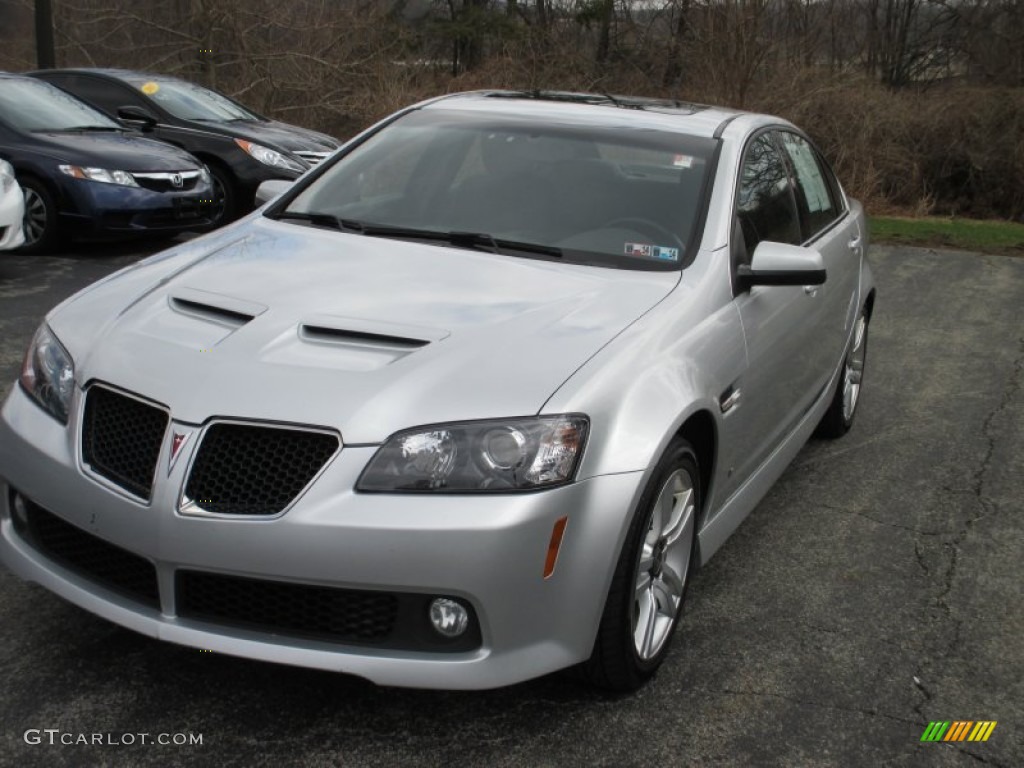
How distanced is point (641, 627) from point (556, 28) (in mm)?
21875

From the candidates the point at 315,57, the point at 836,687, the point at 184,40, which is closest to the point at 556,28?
the point at 315,57

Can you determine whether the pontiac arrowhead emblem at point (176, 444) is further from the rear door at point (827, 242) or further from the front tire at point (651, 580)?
the rear door at point (827, 242)

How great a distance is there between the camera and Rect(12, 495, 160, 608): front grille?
2.83 metres

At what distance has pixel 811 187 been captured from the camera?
17.1 ft

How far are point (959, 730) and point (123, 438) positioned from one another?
227 centimetres

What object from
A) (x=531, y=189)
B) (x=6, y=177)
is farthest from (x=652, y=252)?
(x=6, y=177)

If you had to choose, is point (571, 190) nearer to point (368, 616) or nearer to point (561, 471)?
point (561, 471)

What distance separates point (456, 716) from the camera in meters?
3.00

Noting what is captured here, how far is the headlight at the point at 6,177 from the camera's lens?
322 inches

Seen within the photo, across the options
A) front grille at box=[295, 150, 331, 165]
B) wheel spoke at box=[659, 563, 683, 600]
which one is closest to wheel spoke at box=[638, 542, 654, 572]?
wheel spoke at box=[659, 563, 683, 600]

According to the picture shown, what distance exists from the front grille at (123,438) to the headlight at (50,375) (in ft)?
0.44

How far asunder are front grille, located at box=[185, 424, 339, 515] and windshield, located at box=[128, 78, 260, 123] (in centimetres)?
968

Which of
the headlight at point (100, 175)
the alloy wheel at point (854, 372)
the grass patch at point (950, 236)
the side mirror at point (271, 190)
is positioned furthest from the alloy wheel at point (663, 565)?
the grass patch at point (950, 236)

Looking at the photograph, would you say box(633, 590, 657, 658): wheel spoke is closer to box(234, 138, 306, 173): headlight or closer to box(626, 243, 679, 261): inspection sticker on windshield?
box(626, 243, 679, 261): inspection sticker on windshield
